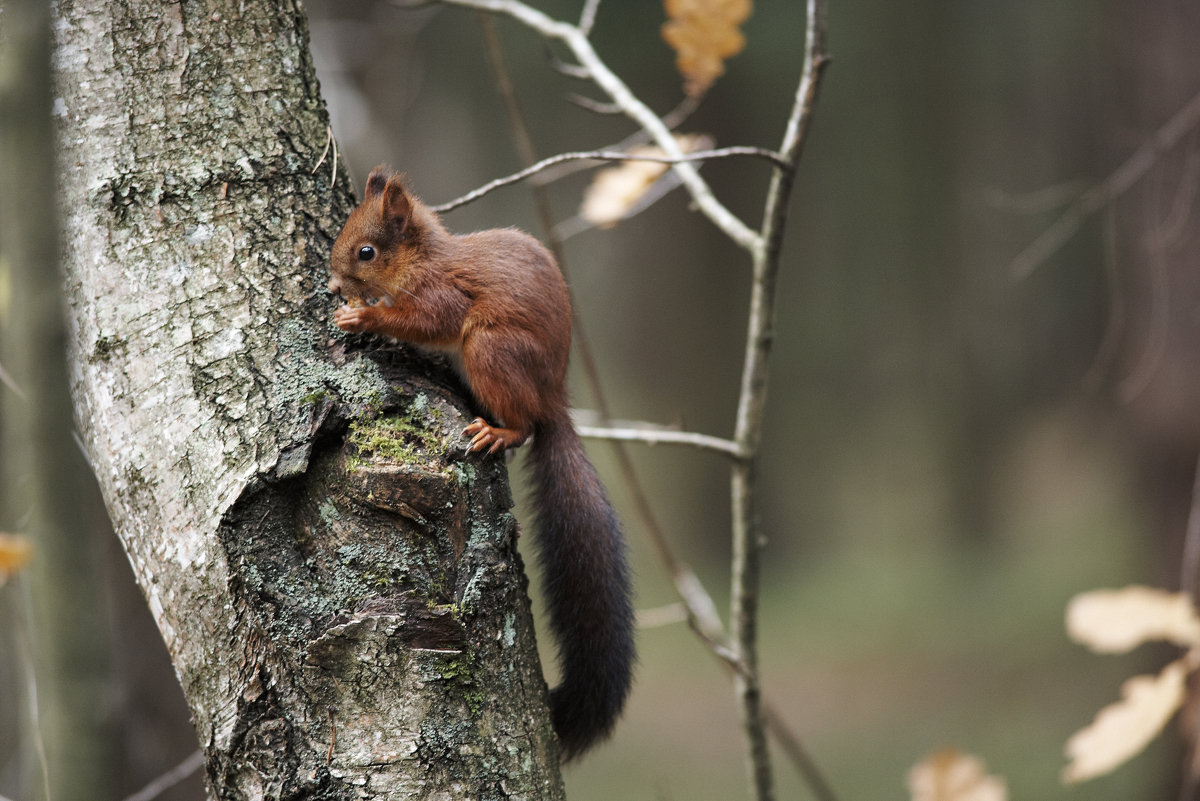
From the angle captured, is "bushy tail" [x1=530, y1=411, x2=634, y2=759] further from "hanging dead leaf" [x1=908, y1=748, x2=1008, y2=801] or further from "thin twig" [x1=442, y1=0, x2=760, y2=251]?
"hanging dead leaf" [x1=908, y1=748, x2=1008, y2=801]

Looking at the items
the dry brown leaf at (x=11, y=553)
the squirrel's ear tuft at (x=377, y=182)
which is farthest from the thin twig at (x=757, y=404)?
the dry brown leaf at (x=11, y=553)

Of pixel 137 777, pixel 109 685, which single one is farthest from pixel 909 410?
pixel 109 685

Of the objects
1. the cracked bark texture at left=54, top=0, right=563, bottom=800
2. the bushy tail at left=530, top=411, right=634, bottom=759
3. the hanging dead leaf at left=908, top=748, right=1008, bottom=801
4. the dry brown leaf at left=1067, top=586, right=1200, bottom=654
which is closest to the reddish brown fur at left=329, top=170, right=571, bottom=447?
the bushy tail at left=530, top=411, right=634, bottom=759

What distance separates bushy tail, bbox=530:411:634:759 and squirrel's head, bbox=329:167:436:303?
43 centimetres

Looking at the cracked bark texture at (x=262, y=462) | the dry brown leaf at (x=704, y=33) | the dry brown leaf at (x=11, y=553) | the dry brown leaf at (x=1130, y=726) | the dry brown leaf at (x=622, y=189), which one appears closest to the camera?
the cracked bark texture at (x=262, y=462)

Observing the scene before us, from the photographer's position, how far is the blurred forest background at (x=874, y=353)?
592cm

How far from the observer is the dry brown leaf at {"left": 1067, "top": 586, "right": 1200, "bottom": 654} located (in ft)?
5.31

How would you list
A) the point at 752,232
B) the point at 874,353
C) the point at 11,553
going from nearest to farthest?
the point at 11,553 → the point at 752,232 → the point at 874,353

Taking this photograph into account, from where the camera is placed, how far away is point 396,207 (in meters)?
1.75

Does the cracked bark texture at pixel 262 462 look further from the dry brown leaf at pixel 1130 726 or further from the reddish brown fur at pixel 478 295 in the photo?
the dry brown leaf at pixel 1130 726

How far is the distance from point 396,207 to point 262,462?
766mm

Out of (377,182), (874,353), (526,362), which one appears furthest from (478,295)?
(874,353)

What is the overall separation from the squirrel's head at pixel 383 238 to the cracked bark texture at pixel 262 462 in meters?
0.28

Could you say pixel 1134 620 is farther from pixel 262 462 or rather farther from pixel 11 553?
pixel 11 553
